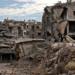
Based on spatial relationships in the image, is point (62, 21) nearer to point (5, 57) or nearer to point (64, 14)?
point (64, 14)

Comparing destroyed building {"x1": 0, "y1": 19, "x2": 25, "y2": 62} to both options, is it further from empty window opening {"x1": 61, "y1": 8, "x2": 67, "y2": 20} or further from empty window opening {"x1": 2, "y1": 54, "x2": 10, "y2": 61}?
empty window opening {"x1": 61, "y1": 8, "x2": 67, "y2": 20}

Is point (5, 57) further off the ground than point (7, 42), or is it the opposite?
point (7, 42)

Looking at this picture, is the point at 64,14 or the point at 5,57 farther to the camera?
the point at 5,57

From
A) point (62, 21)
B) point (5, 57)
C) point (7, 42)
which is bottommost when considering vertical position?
point (5, 57)

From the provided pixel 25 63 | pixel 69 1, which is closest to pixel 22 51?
pixel 25 63

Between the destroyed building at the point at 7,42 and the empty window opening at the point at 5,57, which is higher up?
the destroyed building at the point at 7,42

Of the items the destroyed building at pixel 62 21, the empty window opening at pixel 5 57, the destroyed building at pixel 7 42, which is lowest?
the empty window opening at pixel 5 57

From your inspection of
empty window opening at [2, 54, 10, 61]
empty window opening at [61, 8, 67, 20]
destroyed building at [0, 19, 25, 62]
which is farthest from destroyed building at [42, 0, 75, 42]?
empty window opening at [2, 54, 10, 61]

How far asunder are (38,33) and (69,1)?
38.5 feet

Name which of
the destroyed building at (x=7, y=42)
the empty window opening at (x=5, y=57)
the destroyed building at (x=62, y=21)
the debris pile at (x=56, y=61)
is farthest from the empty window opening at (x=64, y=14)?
the empty window opening at (x=5, y=57)

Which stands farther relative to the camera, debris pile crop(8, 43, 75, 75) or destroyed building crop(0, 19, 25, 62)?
destroyed building crop(0, 19, 25, 62)

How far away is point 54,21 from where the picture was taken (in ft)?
93.1

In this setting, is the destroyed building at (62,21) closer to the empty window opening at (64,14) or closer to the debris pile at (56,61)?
the empty window opening at (64,14)

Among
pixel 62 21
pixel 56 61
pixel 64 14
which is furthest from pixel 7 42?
pixel 56 61
